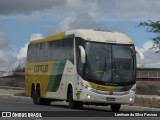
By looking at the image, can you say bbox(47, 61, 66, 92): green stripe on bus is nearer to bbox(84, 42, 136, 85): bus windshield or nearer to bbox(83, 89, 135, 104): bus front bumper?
bbox(84, 42, 136, 85): bus windshield

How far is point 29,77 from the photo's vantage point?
36500 mm

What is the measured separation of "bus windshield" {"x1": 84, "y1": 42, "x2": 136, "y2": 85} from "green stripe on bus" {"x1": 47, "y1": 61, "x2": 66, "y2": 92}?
312 centimetres

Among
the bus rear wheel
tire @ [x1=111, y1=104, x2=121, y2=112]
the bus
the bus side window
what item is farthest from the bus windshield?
the bus rear wheel

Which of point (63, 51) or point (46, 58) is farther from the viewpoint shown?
point (46, 58)

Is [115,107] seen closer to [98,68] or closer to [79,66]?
[98,68]

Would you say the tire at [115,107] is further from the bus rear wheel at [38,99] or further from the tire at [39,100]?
the tire at [39,100]

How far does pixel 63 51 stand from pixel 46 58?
10.4ft

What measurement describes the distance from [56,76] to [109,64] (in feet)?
16.8

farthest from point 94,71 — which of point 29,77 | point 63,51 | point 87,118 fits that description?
point 29,77

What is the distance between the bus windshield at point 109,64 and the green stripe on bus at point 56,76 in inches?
123

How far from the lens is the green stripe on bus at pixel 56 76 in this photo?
30344mm

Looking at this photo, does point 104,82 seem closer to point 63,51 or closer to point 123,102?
point 123,102

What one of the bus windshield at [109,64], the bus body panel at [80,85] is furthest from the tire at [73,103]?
the bus windshield at [109,64]

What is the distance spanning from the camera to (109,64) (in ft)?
88.2
